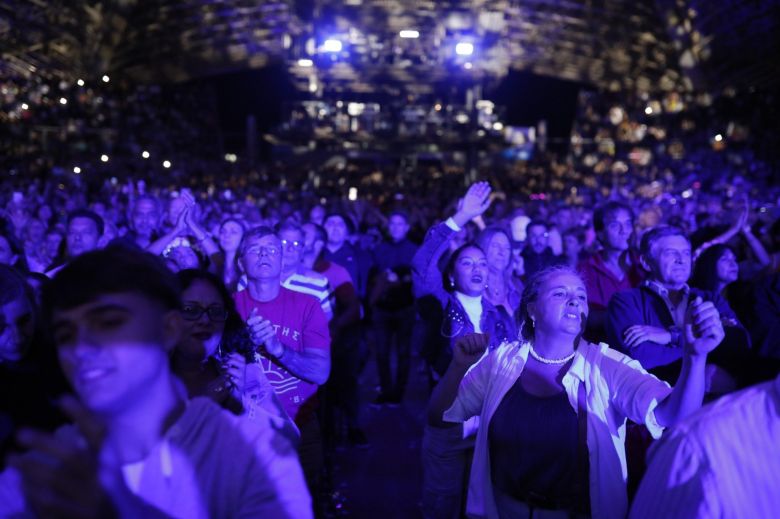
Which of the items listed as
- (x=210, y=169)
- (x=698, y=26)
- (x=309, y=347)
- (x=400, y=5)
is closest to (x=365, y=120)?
(x=400, y=5)

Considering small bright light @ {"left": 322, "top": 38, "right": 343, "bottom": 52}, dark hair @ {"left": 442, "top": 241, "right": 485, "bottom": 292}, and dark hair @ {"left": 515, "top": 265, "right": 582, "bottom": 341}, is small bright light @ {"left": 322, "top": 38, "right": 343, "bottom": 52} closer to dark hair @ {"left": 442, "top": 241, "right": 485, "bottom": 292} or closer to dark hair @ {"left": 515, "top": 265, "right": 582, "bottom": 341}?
dark hair @ {"left": 442, "top": 241, "right": 485, "bottom": 292}

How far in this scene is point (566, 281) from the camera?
2908 millimetres

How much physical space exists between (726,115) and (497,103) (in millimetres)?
17903

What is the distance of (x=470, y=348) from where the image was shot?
10.2 ft

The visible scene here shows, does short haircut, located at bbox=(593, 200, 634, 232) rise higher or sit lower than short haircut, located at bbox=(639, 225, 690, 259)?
higher

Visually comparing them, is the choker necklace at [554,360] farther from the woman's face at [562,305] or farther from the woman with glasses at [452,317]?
the woman with glasses at [452,317]

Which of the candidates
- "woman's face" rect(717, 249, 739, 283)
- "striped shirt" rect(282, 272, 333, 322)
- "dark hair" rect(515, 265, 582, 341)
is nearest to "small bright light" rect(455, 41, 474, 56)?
"striped shirt" rect(282, 272, 333, 322)

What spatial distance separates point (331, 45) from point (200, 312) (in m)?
30.6

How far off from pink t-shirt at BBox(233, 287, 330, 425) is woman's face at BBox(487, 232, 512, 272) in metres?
1.57

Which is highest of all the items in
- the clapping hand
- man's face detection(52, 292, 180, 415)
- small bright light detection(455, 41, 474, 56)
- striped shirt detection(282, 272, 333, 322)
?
small bright light detection(455, 41, 474, 56)

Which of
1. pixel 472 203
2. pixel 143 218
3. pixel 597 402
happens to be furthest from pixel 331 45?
pixel 597 402

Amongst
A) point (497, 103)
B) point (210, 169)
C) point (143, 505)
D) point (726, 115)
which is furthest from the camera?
point (497, 103)

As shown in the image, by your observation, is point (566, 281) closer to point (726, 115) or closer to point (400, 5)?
point (726, 115)

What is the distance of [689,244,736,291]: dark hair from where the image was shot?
463 cm
